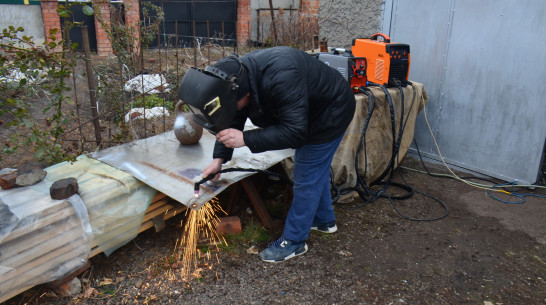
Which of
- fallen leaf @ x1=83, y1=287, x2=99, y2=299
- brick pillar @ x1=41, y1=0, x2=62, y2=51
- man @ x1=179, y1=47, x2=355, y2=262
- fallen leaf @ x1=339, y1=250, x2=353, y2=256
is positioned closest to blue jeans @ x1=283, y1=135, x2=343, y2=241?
man @ x1=179, y1=47, x2=355, y2=262

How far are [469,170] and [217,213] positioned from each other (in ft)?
10.1

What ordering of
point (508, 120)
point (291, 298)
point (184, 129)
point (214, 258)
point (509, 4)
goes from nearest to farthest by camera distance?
point (291, 298) < point (214, 258) < point (184, 129) < point (509, 4) < point (508, 120)

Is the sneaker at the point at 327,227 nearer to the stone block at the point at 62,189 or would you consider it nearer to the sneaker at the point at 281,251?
the sneaker at the point at 281,251

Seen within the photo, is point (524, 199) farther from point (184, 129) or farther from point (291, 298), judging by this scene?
point (184, 129)

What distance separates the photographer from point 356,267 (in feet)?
10.2

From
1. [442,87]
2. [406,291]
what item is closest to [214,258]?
[406,291]

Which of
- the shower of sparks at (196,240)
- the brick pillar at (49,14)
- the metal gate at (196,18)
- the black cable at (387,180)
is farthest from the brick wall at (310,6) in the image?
the shower of sparks at (196,240)

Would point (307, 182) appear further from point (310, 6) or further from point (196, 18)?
point (196, 18)

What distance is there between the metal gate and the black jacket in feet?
29.7

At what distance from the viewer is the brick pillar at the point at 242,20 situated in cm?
1199

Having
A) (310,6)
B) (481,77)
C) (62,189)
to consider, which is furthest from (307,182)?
(310,6)

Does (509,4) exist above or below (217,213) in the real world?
above

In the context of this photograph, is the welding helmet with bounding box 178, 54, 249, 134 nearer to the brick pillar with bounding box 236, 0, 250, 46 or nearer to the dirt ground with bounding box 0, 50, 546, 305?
the dirt ground with bounding box 0, 50, 546, 305

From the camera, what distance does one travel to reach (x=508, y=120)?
4.43m
